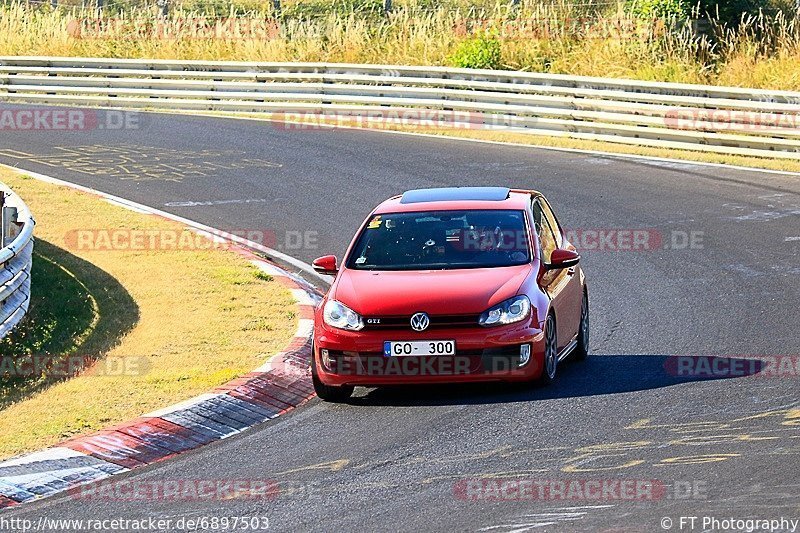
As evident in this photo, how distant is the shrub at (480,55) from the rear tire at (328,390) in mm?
21454

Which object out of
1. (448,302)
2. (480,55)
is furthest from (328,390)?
(480,55)

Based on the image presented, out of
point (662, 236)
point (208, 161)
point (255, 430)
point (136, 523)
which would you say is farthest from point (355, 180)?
point (136, 523)

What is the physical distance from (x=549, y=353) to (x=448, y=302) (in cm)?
89

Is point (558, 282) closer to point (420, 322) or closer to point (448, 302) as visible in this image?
point (448, 302)

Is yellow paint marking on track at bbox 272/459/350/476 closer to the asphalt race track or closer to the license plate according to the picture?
the asphalt race track

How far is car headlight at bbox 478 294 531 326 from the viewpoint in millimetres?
10305

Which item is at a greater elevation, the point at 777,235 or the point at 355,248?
the point at 355,248

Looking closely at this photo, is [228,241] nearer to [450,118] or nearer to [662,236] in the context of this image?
[662,236]

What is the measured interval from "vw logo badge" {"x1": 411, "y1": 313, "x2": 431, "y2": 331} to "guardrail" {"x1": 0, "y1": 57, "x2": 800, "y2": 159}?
1393 centimetres

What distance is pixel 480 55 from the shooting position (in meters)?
31.4

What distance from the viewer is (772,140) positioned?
23.1 meters

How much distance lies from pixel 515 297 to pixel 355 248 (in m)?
1.65

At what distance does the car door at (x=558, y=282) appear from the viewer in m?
11.0

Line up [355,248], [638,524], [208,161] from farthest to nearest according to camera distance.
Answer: [208,161] → [355,248] → [638,524]
